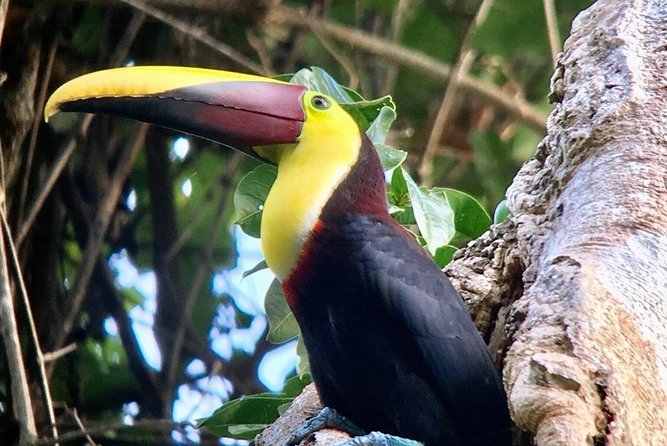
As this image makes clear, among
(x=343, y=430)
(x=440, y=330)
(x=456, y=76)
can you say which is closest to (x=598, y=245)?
(x=440, y=330)

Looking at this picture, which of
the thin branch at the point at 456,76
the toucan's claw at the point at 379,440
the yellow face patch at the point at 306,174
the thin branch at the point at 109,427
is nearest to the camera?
the toucan's claw at the point at 379,440

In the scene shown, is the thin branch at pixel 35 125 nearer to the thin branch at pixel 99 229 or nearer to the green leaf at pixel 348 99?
the thin branch at pixel 99 229

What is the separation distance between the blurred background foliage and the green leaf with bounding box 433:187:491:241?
94 centimetres

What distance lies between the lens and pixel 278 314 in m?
2.56

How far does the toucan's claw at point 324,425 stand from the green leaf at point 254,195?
1.59 ft

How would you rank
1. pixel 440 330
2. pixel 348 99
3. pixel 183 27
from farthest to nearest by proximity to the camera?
pixel 183 27
pixel 348 99
pixel 440 330

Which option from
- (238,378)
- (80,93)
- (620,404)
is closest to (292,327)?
(80,93)

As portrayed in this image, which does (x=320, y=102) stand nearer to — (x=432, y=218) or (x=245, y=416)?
(x=432, y=218)

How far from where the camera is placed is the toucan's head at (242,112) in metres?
2.38

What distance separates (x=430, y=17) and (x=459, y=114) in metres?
0.61

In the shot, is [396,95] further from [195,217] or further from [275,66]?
[195,217]

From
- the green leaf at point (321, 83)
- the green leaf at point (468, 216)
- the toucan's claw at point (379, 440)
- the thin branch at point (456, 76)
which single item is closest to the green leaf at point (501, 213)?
the green leaf at point (468, 216)

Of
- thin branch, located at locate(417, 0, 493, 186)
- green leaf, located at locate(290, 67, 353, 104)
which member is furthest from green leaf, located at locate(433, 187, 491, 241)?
thin branch, located at locate(417, 0, 493, 186)

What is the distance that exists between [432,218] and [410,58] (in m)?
1.53
